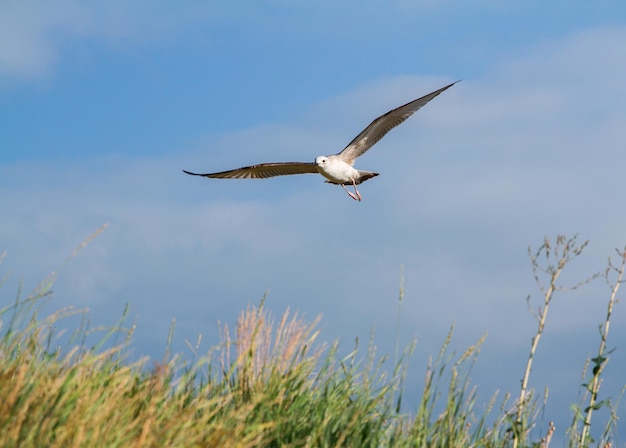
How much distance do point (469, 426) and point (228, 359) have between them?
186 cm

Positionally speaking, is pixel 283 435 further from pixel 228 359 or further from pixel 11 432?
pixel 11 432

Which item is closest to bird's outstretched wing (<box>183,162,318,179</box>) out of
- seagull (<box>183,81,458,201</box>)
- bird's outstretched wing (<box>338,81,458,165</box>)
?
seagull (<box>183,81,458,201</box>)

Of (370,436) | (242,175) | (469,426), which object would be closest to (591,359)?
(469,426)

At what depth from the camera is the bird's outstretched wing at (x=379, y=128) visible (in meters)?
11.4

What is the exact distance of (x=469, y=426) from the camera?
258 inches

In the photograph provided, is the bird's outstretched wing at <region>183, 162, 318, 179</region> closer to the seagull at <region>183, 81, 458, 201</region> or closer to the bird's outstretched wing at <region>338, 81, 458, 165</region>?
the seagull at <region>183, 81, 458, 201</region>

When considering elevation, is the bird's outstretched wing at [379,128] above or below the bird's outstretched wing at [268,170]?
above

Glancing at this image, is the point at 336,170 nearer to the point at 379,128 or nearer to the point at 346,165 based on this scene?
the point at 346,165

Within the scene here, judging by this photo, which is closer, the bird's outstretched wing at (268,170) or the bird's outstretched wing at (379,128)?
the bird's outstretched wing at (379,128)

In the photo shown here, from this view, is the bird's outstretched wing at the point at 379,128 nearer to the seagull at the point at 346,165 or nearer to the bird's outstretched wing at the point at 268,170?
the seagull at the point at 346,165

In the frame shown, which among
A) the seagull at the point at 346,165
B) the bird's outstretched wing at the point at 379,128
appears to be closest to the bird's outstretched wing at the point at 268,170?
the seagull at the point at 346,165

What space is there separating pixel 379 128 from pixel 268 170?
1686mm

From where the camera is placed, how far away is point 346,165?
39.8 feet

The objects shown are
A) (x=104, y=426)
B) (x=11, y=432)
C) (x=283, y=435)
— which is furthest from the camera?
(x=283, y=435)
